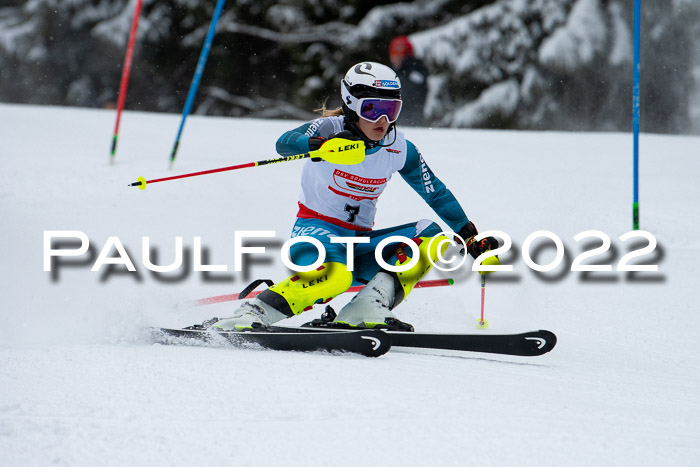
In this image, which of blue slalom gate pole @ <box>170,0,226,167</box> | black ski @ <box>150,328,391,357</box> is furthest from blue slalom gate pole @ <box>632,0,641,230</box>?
blue slalom gate pole @ <box>170,0,226,167</box>

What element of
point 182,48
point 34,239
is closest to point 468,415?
point 34,239

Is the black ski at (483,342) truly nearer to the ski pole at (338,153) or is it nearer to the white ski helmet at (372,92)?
the ski pole at (338,153)

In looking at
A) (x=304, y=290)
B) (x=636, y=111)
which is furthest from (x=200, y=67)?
(x=304, y=290)

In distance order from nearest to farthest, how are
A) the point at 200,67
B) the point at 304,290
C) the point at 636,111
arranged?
the point at 304,290 < the point at 636,111 < the point at 200,67

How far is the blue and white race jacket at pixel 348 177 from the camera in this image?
353 cm

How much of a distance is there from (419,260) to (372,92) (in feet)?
2.62

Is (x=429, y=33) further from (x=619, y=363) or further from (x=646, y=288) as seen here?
(x=619, y=363)

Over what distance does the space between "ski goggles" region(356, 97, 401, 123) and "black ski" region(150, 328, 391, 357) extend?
984 millimetres

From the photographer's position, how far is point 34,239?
5289 mm

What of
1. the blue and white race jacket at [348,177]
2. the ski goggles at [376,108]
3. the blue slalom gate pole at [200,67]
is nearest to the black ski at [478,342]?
the blue and white race jacket at [348,177]

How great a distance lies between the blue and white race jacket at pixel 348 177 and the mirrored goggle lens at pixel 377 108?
17 centimetres

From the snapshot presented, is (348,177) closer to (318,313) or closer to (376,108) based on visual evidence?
(376,108)

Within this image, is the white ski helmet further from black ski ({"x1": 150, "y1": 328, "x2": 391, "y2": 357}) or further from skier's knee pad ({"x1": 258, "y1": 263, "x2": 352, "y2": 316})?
black ski ({"x1": 150, "y1": 328, "x2": 391, "y2": 357})

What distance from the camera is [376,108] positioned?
11.2ft
